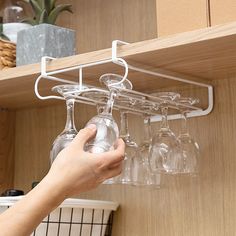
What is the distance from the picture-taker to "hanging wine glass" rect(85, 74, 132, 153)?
1.27m

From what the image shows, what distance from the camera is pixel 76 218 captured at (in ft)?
5.52

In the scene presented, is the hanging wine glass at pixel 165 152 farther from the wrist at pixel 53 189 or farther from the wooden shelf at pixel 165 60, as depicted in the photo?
the wrist at pixel 53 189

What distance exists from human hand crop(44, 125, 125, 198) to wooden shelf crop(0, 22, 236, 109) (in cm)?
Answer: 24

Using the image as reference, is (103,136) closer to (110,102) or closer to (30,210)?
(110,102)

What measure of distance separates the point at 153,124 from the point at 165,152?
0.28 metres

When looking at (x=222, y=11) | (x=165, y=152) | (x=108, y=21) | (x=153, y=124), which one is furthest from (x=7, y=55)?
(x=222, y=11)

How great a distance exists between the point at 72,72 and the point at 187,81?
11.0 inches

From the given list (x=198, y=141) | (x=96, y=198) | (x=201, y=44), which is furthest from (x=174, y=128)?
(x=201, y=44)

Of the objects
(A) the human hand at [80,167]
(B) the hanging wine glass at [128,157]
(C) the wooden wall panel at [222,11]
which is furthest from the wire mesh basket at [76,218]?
(C) the wooden wall panel at [222,11]

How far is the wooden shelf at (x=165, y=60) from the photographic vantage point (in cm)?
129

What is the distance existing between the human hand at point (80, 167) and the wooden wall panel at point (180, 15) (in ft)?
1.03

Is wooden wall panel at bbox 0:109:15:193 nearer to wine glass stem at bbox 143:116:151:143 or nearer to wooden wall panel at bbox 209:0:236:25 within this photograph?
wine glass stem at bbox 143:116:151:143

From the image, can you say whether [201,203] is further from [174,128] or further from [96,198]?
[96,198]

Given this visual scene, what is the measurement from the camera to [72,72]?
155cm
